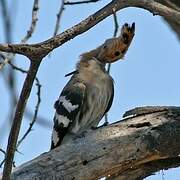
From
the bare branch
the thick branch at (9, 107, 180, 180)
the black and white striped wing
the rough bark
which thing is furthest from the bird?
the bare branch

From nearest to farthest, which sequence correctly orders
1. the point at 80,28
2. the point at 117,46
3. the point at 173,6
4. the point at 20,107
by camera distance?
the point at 20,107
the point at 80,28
the point at 173,6
the point at 117,46

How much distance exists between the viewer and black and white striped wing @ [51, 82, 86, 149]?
12.3 ft

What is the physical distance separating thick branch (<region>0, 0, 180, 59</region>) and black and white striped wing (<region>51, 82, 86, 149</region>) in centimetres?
104

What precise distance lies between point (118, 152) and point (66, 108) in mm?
716

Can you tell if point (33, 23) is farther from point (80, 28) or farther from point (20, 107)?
point (20, 107)

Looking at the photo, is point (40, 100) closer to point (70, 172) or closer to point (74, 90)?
point (74, 90)

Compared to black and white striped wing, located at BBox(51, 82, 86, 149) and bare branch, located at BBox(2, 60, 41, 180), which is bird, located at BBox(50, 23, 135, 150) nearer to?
black and white striped wing, located at BBox(51, 82, 86, 149)

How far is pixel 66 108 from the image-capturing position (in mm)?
3783

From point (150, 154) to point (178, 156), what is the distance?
0.63 feet

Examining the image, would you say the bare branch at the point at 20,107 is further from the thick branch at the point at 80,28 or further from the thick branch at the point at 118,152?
the thick branch at the point at 118,152

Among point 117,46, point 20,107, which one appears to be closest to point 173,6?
point 117,46

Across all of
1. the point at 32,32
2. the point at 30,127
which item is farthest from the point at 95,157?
the point at 32,32

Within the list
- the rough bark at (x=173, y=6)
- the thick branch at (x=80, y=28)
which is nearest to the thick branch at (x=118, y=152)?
the rough bark at (x=173, y=6)

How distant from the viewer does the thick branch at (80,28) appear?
241cm
